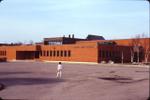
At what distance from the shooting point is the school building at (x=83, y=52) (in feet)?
257

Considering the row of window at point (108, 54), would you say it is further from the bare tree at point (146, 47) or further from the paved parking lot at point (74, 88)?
the paved parking lot at point (74, 88)

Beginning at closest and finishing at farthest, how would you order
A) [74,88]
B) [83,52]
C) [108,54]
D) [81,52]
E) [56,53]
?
[74,88] < [83,52] < [81,52] < [108,54] < [56,53]

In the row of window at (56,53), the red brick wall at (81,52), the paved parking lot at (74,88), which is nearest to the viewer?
the paved parking lot at (74,88)

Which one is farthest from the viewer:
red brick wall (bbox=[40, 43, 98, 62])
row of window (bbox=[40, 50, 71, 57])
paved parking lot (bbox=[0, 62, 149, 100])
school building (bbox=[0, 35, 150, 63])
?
row of window (bbox=[40, 50, 71, 57])

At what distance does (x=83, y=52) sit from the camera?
7919cm

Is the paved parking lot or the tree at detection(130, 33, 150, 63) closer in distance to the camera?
the paved parking lot

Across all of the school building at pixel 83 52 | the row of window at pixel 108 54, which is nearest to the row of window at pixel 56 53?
the school building at pixel 83 52

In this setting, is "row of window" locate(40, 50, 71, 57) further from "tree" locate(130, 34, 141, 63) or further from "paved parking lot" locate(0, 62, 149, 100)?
"paved parking lot" locate(0, 62, 149, 100)

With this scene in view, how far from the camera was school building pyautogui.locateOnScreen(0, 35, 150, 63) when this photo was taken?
3083 inches

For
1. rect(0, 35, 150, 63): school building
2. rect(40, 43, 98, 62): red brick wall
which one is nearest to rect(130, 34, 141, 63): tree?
rect(0, 35, 150, 63): school building

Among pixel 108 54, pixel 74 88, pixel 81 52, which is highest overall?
pixel 81 52

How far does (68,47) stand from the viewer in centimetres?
8269

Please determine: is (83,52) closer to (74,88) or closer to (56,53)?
(56,53)

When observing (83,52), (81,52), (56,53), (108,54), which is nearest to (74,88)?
(83,52)
